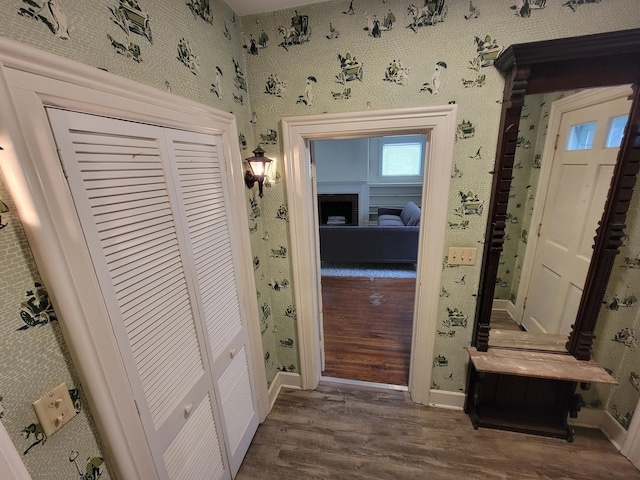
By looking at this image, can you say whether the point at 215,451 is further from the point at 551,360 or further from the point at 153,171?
the point at 551,360

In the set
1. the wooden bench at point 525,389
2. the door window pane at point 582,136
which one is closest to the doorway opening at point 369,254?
the wooden bench at point 525,389

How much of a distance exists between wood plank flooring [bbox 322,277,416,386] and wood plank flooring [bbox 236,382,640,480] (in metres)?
0.38

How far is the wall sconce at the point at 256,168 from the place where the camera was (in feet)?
5.06

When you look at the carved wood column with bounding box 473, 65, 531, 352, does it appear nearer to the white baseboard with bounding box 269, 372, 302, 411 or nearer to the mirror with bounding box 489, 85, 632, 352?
the mirror with bounding box 489, 85, 632, 352

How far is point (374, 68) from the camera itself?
4.73 ft

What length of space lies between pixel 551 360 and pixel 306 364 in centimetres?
160

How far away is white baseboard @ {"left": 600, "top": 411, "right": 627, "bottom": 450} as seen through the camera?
5.22ft

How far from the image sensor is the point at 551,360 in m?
1.58

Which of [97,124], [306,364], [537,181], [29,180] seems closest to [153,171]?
[97,124]

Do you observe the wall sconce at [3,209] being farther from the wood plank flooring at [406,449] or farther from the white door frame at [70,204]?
the wood plank flooring at [406,449]

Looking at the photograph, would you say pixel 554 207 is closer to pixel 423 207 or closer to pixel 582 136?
pixel 582 136

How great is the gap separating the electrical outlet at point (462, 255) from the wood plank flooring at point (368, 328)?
120 cm

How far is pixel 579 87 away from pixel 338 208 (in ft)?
17.2

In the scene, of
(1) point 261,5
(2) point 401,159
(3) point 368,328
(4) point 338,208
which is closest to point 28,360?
(1) point 261,5
